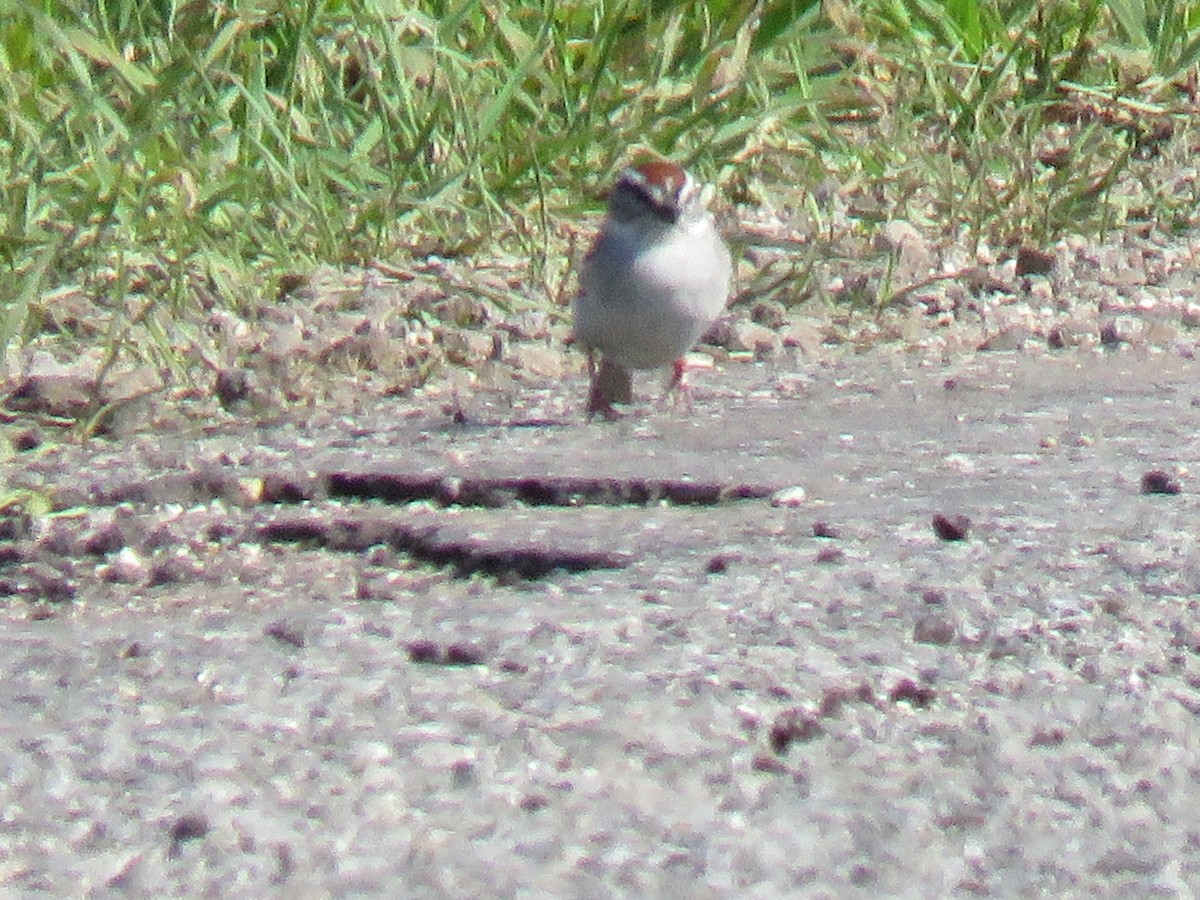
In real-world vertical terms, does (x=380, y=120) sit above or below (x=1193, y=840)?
below

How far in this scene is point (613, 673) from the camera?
8.75ft

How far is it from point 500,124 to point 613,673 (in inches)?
151

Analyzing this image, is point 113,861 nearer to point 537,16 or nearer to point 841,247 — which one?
point 841,247

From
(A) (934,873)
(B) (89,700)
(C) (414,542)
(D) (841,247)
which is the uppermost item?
(A) (934,873)

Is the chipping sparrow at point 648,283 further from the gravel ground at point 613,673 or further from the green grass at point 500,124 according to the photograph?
the gravel ground at point 613,673

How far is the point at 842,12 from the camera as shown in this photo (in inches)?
269

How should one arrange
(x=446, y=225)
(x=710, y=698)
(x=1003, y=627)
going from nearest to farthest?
1. (x=710, y=698)
2. (x=1003, y=627)
3. (x=446, y=225)

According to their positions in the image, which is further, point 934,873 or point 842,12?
point 842,12

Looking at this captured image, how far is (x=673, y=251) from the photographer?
529 cm

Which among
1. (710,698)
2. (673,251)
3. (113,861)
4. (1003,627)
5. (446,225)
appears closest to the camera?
(113,861)

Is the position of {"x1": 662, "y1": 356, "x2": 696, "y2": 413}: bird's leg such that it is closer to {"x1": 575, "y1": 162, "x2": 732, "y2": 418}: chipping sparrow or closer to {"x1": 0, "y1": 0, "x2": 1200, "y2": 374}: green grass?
{"x1": 575, "y1": 162, "x2": 732, "y2": 418}: chipping sparrow

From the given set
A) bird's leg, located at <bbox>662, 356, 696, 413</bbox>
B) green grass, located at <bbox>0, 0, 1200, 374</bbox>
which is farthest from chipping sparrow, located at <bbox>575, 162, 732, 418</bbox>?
green grass, located at <bbox>0, 0, 1200, 374</bbox>

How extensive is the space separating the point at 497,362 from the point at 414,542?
5.80 ft

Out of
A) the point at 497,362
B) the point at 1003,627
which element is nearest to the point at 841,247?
the point at 497,362
